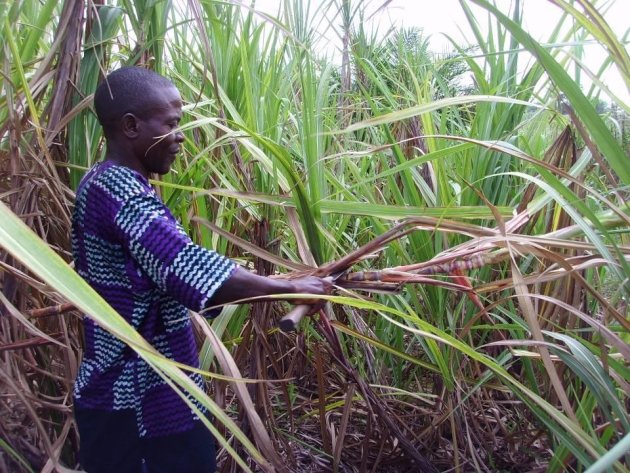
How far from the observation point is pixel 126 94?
3.29ft

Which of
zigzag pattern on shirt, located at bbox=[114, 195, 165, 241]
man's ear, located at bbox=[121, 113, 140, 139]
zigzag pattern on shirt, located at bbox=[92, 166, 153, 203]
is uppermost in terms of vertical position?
man's ear, located at bbox=[121, 113, 140, 139]

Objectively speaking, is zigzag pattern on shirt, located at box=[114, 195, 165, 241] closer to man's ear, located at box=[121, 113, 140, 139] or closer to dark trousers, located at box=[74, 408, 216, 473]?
man's ear, located at box=[121, 113, 140, 139]

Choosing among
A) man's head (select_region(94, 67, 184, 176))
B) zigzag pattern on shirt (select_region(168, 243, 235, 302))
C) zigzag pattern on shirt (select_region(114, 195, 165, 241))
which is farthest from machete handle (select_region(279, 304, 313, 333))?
man's head (select_region(94, 67, 184, 176))

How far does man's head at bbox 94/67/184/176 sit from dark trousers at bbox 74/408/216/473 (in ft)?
1.32

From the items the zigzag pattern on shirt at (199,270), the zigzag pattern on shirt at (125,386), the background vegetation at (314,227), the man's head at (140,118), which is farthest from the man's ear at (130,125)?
the zigzag pattern on shirt at (125,386)

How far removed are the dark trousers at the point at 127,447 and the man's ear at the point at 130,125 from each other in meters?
0.43

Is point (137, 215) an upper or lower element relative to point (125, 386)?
upper

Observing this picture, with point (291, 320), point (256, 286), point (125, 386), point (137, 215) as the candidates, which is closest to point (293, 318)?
point (291, 320)

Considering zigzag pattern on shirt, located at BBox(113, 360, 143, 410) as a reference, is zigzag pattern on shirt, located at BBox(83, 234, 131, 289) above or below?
above

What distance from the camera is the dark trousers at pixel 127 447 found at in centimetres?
107

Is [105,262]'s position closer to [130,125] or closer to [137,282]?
[137,282]

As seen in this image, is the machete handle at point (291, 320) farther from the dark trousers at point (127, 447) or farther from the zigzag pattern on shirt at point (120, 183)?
the dark trousers at point (127, 447)

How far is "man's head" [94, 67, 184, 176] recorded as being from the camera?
39.5 inches

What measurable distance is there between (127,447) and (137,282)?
0.29m
